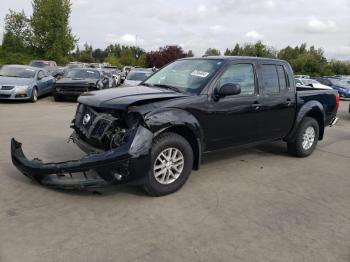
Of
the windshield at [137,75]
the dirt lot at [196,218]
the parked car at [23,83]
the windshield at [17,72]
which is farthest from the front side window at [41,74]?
the dirt lot at [196,218]

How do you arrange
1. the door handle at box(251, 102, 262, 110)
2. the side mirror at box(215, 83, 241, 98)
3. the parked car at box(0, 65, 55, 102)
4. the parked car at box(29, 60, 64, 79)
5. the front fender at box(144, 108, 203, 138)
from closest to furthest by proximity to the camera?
1. the front fender at box(144, 108, 203, 138)
2. the side mirror at box(215, 83, 241, 98)
3. the door handle at box(251, 102, 262, 110)
4. the parked car at box(0, 65, 55, 102)
5. the parked car at box(29, 60, 64, 79)

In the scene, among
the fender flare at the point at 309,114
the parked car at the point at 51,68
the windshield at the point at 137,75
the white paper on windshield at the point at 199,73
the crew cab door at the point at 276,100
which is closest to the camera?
the white paper on windshield at the point at 199,73

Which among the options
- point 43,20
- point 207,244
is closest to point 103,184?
→ point 207,244

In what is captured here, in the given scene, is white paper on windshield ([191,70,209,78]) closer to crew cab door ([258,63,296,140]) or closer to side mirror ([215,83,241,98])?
side mirror ([215,83,241,98])

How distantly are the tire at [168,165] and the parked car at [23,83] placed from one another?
10.9 meters

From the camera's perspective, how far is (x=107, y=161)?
4.28 metres

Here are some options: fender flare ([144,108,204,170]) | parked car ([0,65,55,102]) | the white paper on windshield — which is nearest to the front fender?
fender flare ([144,108,204,170])

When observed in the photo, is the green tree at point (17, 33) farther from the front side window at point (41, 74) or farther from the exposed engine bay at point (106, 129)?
the exposed engine bay at point (106, 129)

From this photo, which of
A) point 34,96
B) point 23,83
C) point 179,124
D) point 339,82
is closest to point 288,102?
point 179,124

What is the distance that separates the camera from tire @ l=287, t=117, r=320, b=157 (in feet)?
23.2

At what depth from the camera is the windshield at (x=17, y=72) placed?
1528 cm

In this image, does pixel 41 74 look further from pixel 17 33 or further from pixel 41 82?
pixel 17 33

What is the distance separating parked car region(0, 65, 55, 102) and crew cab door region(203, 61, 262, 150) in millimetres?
10626

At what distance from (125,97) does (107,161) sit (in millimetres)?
976
